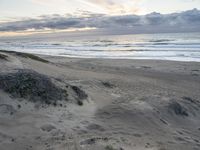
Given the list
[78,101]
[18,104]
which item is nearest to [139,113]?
[78,101]

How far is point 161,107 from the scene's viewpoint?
1117 cm

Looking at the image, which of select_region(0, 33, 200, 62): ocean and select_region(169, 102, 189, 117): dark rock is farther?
select_region(0, 33, 200, 62): ocean

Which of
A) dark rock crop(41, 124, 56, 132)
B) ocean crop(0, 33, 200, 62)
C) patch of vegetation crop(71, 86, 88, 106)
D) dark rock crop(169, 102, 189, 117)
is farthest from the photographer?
ocean crop(0, 33, 200, 62)

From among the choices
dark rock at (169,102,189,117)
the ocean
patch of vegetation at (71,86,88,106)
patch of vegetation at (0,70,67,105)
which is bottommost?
the ocean

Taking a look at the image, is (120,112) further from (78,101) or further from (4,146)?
(4,146)

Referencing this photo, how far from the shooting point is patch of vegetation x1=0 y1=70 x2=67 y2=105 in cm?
940

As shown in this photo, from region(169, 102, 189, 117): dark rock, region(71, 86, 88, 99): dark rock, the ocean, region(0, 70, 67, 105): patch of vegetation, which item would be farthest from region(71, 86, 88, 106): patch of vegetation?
the ocean

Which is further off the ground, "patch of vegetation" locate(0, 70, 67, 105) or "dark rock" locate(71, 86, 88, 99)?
"patch of vegetation" locate(0, 70, 67, 105)

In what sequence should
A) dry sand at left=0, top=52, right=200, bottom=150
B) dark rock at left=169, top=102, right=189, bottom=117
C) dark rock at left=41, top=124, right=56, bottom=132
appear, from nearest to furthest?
dry sand at left=0, top=52, right=200, bottom=150 → dark rock at left=41, top=124, right=56, bottom=132 → dark rock at left=169, top=102, right=189, bottom=117

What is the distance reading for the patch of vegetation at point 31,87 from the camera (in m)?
9.40

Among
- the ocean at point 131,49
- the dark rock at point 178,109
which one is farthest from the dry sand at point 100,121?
the ocean at point 131,49

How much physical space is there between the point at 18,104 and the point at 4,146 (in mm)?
1865

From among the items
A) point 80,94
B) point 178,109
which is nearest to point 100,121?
point 80,94

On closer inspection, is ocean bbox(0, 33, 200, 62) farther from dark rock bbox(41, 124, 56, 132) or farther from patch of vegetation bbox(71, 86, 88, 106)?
dark rock bbox(41, 124, 56, 132)
